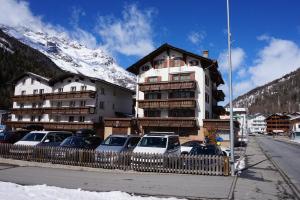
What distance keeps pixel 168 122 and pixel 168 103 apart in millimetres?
2656

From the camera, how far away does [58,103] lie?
5294 centimetres

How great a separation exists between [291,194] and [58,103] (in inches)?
1820

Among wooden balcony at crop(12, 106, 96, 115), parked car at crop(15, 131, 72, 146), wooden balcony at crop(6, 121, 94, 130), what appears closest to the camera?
parked car at crop(15, 131, 72, 146)

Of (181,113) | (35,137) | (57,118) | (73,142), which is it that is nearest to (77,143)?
(73,142)

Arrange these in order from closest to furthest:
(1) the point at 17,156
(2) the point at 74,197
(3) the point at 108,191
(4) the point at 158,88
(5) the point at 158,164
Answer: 1. (2) the point at 74,197
2. (3) the point at 108,191
3. (5) the point at 158,164
4. (1) the point at 17,156
5. (4) the point at 158,88

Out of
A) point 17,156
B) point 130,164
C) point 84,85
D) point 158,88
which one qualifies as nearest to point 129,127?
point 158,88

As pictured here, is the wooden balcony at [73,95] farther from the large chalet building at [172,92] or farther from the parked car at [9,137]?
the parked car at [9,137]

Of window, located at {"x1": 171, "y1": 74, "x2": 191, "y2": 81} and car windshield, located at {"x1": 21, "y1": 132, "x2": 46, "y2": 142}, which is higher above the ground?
window, located at {"x1": 171, "y1": 74, "x2": 191, "y2": 81}

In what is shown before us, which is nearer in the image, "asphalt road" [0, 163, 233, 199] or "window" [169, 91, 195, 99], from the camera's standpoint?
"asphalt road" [0, 163, 233, 199]

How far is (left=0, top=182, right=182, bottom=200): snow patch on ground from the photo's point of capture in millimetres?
10523

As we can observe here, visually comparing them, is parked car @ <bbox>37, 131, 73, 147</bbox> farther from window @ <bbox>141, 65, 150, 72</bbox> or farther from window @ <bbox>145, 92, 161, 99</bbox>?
window @ <bbox>141, 65, 150, 72</bbox>

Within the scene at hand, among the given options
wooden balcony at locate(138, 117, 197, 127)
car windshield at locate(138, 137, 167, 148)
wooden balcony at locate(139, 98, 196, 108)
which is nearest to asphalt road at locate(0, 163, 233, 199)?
car windshield at locate(138, 137, 167, 148)

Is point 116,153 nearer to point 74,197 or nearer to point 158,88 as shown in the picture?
point 74,197

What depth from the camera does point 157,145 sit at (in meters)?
19.9
